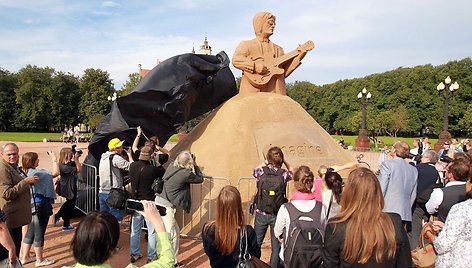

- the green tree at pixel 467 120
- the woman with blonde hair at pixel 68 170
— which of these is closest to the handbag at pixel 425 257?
the woman with blonde hair at pixel 68 170

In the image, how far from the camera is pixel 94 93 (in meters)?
59.1

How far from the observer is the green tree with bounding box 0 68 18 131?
5872 centimetres

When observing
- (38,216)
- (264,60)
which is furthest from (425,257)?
(264,60)

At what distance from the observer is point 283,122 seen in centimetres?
913

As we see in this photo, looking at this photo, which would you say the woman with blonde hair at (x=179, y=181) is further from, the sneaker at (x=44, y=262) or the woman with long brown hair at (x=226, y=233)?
the woman with long brown hair at (x=226, y=233)

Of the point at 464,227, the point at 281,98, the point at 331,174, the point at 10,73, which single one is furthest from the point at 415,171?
the point at 10,73

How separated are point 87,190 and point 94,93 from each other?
53476mm

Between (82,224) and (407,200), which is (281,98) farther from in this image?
(82,224)

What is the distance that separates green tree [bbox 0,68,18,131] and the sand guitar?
59.4 m

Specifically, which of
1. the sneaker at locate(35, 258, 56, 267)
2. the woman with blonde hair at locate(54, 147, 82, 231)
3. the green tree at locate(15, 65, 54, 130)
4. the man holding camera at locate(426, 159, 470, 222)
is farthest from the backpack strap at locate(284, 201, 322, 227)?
the green tree at locate(15, 65, 54, 130)

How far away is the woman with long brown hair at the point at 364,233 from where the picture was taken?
279cm

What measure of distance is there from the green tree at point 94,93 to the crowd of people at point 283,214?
175ft

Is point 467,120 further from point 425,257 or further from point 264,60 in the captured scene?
point 425,257

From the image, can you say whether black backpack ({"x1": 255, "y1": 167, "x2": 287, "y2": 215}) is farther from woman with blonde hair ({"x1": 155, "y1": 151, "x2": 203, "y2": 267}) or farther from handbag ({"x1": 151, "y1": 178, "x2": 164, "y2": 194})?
handbag ({"x1": 151, "y1": 178, "x2": 164, "y2": 194})
